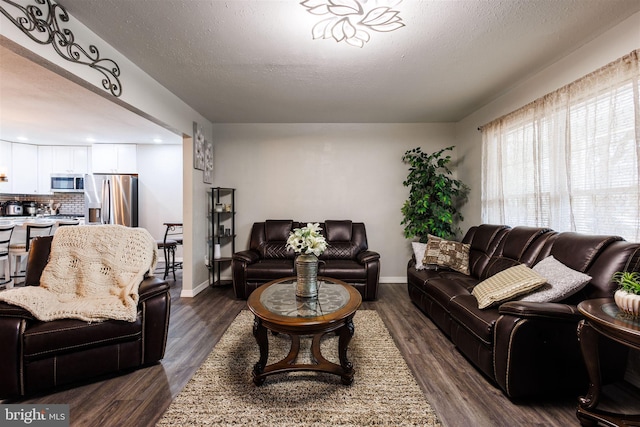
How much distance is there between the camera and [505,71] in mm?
2641

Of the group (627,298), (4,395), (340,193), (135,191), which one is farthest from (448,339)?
(135,191)

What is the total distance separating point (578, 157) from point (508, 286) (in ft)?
4.42

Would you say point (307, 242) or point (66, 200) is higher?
point (66, 200)

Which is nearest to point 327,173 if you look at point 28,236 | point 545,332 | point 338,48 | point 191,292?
point 338,48

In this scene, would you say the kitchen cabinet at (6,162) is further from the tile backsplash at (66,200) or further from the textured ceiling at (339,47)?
the textured ceiling at (339,47)

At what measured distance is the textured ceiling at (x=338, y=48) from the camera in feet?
5.82

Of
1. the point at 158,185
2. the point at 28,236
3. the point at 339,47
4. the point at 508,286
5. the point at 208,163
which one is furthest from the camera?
the point at 158,185

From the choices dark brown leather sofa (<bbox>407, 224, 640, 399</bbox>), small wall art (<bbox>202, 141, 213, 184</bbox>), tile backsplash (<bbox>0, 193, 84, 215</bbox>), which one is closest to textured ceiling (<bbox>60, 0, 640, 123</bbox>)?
small wall art (<bbox>202, 141, 213, 184</bbox>)

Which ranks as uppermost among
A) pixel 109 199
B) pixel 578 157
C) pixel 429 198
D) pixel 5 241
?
pixel 578 157

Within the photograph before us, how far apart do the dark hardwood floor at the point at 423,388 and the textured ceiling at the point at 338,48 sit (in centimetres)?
257

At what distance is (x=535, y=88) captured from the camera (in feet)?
8.84

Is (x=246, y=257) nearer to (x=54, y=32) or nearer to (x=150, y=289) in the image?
(x=150, y=289)

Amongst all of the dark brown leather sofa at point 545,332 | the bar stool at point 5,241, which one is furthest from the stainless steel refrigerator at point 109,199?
the dark brown leather sofa at point 545,332

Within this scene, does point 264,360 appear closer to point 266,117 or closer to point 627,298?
point 627,298
